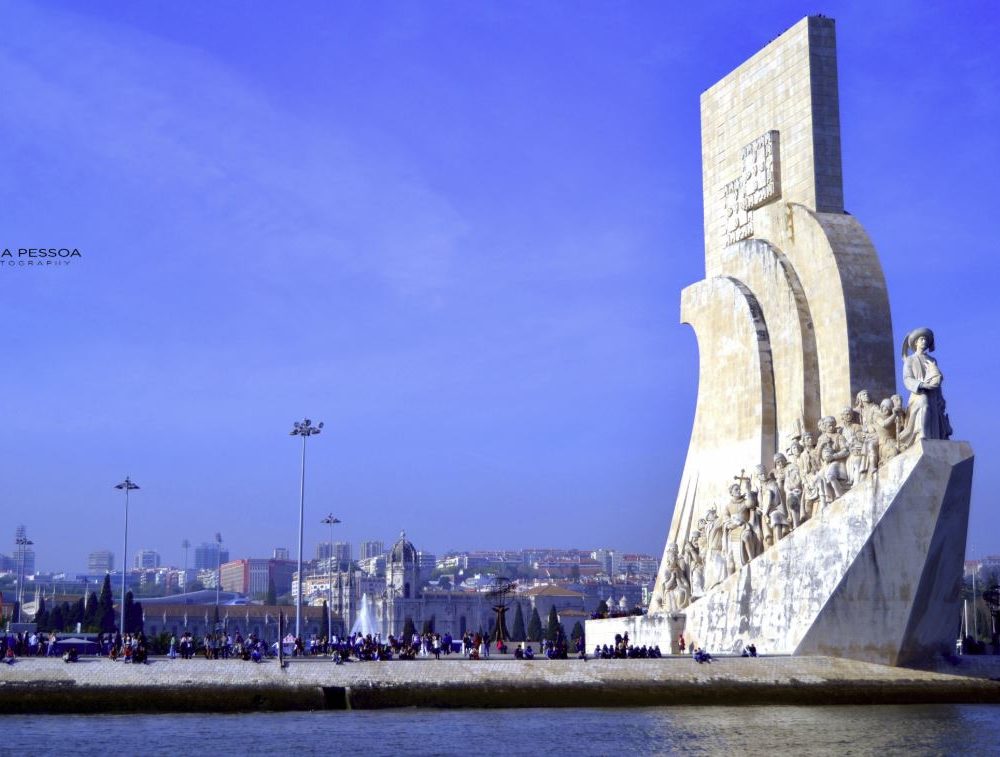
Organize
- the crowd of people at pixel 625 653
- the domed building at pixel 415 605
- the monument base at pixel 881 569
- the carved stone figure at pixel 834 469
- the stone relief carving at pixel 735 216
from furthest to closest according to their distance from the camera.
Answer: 1. the domed building at pixel 415 605
2. the stone relief carving at pixel 735 216
3. the crowd of people at pixel 625 653
4. the carved stone figure at pixel 834 469
5. the monument base at pixel 881 569

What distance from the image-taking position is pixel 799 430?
24625 millimetres

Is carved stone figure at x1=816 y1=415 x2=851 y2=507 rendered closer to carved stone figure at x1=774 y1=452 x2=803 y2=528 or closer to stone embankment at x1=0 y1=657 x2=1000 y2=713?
carved stone figure at x1=774 y1=452 x2=803 y2=528

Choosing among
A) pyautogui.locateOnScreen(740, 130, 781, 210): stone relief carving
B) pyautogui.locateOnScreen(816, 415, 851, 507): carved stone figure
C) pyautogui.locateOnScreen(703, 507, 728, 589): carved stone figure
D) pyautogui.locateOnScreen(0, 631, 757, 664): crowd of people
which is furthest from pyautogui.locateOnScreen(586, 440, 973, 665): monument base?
pyautogui.locateOnScreen(740, 130, 781, 210): stone relief carving

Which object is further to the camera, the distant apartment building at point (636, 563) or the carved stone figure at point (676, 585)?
the distant apartment building at point (636, 563)

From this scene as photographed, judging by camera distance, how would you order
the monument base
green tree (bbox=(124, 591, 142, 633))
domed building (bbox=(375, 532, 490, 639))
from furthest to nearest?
domed building (bbox=(375, 532, 490, 639))
green tree (bbox=(124, 591, 142, 633))
the monument base

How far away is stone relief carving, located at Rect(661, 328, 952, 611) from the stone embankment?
2.63 m

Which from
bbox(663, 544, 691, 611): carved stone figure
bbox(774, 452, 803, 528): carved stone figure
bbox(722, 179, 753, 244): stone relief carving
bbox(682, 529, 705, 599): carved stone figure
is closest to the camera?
bbox(774, 452, 803, 528): carved stone figure

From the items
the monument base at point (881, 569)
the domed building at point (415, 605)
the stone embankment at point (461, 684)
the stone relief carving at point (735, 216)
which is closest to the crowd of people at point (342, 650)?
the stone embankment at point (461, 684)

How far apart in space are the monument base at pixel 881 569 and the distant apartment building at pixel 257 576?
15435 centimetres

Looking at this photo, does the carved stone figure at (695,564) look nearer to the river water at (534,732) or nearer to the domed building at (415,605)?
the river water at (534,732)

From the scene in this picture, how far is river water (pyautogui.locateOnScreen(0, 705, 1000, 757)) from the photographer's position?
1587 centimetres

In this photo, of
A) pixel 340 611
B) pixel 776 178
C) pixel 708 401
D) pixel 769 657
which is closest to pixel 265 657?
pixel 769 657

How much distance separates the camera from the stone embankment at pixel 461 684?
20500 mm

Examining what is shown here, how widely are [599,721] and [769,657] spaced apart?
3.48 meters
